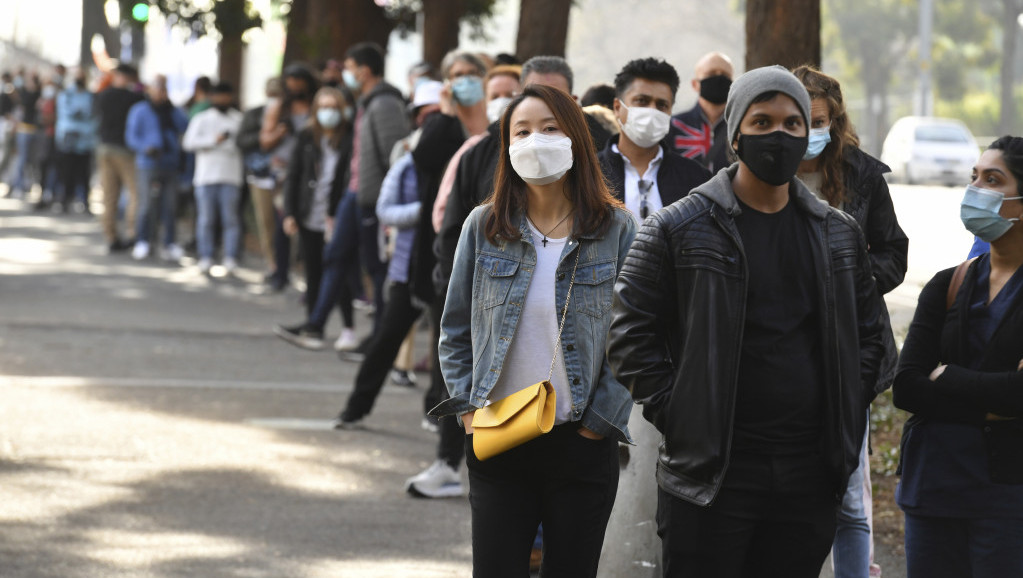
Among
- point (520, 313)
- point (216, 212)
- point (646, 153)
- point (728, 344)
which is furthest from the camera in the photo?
point (216, 212)

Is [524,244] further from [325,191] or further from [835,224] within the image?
[325,191]

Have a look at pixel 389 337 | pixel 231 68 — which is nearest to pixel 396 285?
pixel 389 337

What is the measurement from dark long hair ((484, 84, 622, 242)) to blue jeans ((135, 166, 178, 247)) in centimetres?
1422

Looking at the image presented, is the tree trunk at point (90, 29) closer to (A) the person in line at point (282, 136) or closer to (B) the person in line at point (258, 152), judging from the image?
(B) the person in line at point (258, 152)

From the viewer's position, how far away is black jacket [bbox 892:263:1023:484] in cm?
404

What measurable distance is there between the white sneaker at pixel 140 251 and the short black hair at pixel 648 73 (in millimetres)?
13637

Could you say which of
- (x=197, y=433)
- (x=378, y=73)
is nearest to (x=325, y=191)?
(x=378, y=73)

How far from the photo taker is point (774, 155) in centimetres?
362

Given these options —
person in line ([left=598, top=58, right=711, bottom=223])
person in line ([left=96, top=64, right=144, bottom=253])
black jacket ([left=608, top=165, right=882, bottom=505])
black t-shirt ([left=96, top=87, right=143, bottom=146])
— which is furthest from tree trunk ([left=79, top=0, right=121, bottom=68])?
black jacket ([left=608, top=165, right=882, bottom=505])

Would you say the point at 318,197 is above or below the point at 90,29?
below

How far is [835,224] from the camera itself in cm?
371

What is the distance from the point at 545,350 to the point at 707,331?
28.6 inches

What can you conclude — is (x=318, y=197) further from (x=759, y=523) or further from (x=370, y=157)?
(x=759, y=523)

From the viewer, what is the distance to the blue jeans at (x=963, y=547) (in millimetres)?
4062
